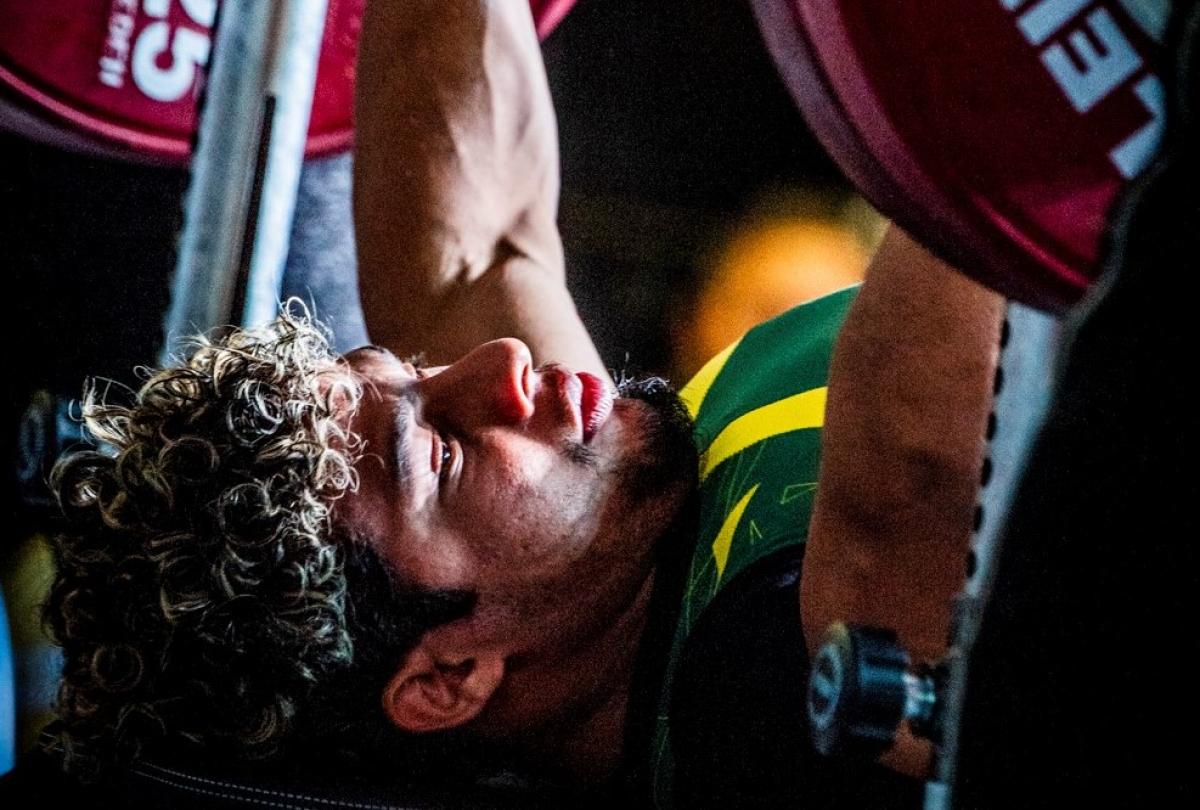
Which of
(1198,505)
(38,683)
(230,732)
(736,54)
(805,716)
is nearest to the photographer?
(1198,505)

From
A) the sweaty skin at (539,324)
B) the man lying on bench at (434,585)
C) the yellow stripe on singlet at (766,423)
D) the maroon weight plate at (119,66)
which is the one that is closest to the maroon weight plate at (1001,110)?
the sweaty skin at (539,324)

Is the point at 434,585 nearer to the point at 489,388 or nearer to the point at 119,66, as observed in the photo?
the point at 489,388

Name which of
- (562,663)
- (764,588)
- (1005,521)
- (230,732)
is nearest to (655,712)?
(562,663)

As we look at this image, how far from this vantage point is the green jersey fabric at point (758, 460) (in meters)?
0.77

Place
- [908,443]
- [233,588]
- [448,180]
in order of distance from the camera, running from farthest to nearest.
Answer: [448,180] → [233,588] → [908,443]

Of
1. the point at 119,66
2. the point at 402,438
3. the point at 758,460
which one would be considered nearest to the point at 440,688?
the point at 402,438

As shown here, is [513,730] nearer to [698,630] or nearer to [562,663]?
[562,663]

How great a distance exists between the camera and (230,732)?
81 cm

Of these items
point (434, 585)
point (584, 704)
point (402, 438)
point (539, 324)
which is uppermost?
point (539, 324)

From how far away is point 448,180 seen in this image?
112cm

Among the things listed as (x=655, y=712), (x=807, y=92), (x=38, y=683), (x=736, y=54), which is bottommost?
(x=38, y=683)

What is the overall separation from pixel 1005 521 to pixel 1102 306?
7 centimetres

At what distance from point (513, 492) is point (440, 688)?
0.17 m

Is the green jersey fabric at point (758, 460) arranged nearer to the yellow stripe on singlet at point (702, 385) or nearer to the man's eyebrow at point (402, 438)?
the yellow stripe on singlet at point (702, 385)
